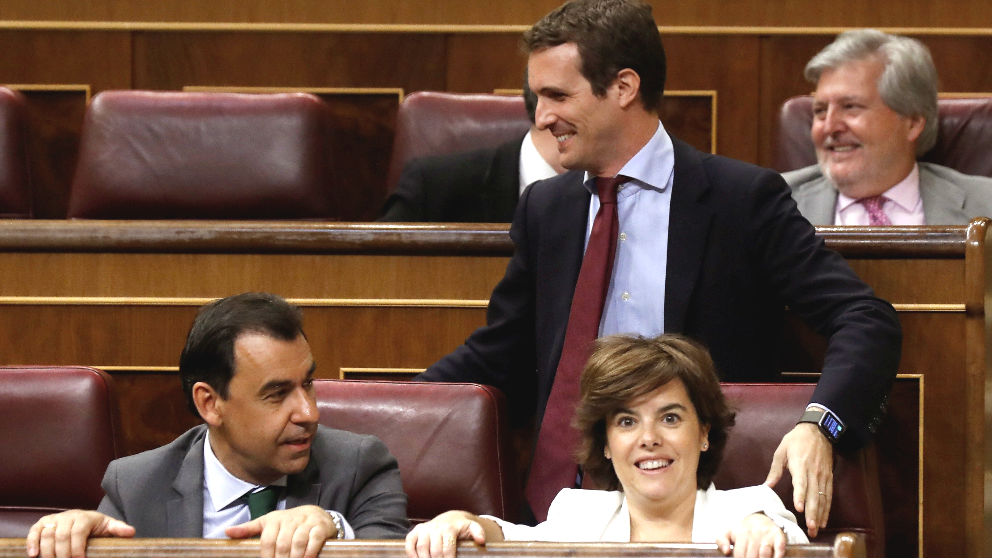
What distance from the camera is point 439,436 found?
90 centimetres

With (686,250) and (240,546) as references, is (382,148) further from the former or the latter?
(240,546)

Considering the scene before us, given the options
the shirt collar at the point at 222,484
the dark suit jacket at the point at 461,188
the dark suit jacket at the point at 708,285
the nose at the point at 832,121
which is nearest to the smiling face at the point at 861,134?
the nose at the point at 832,121

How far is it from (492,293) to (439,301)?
6cm

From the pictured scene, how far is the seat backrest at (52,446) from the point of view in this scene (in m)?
0.90

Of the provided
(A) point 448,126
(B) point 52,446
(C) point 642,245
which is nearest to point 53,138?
(A) point 448,126

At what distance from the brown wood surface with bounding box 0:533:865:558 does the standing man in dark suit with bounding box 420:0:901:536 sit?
0.27 m

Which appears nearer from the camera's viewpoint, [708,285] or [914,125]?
→ [708,285]

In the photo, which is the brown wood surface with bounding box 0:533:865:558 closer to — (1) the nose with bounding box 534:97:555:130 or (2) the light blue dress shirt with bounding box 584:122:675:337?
(2) the light blue dress shirt with bounding box 584:122:675:337

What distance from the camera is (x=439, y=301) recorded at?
1091 mm

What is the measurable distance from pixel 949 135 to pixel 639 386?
2.67 feet

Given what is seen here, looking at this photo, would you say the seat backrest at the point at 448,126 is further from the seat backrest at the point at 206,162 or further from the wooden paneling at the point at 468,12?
the wooden paneling at the point at 468,12

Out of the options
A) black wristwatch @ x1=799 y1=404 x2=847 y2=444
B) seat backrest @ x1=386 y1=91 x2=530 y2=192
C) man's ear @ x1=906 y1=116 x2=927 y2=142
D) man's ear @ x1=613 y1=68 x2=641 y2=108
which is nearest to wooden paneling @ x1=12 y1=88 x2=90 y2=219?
seat backrest @ x1=386 y1=91 x2=530 y2=192

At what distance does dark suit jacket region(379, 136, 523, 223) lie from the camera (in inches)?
55.6

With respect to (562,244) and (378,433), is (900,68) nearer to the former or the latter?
(562,244)
